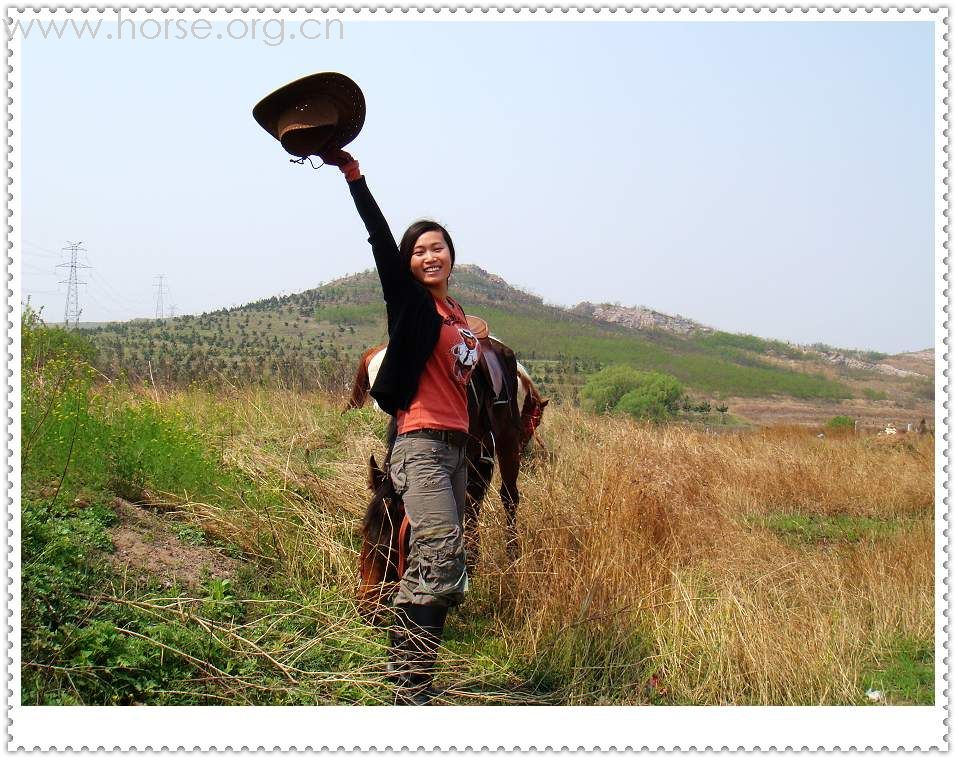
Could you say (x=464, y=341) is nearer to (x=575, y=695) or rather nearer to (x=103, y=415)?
(x=575, y=695)

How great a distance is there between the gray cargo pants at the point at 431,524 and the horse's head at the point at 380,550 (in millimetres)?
561

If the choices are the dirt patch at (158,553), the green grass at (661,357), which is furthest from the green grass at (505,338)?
the dirt patch at (158,553)

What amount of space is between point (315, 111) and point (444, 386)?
1095 millimetres

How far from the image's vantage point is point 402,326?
312 centimetres

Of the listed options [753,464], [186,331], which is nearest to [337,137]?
[753,464]

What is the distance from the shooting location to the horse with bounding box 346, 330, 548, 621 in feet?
12.5

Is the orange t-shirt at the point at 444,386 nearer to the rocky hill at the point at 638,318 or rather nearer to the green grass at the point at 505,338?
the green grass at the point at 505,338

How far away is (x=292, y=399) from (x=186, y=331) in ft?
55.3

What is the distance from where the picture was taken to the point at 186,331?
2420 cm

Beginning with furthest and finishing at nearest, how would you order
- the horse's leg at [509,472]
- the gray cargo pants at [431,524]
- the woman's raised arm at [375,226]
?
1. the horse's leg at [509,472]
2. the gray cargo pants at [431,524]
3. the woman's raised arm at [375,226]

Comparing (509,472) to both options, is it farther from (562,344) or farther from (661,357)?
(661,357)

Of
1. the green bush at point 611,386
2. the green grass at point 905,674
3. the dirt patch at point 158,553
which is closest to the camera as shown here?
the green grass at point 905,674

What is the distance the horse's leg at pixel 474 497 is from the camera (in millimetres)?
4191

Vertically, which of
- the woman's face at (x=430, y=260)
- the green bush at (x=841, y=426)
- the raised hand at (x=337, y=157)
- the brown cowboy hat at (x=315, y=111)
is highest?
the brown cowboy hat at (x=315, y=111)
